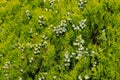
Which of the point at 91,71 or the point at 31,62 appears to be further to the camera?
the point at 31,62

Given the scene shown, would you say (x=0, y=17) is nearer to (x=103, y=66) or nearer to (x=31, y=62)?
(x=31, y=62)

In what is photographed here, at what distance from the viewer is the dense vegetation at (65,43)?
4613 mm

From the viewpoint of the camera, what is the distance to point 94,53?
4.64 m

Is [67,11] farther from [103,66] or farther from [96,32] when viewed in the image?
[103,66]

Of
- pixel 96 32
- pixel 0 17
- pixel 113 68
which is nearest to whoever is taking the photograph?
pixel 113 68

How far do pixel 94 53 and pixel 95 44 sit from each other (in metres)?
0.18

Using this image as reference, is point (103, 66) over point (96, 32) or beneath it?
beneath

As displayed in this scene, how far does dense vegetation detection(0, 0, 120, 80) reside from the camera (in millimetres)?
4613

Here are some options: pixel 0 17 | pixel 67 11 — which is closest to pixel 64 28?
pixel 67 11

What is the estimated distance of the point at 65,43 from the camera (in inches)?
194

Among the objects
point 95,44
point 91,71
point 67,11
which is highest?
point 67,11

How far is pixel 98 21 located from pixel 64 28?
19.6 inches

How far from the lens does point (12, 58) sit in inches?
205

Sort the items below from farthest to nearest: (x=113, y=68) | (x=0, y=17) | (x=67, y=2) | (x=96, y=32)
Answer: (x=0, y=17) < (x=67, y=2) < (x=96, y=32) < (x=113, y=68)
